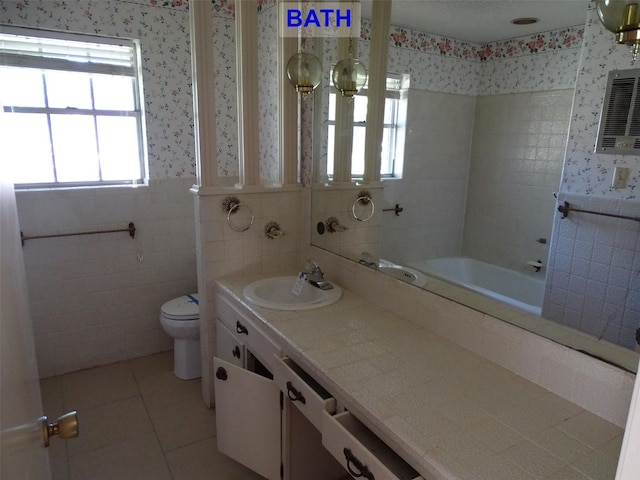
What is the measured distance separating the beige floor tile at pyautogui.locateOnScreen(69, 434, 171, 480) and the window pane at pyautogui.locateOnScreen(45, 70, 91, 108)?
6.56ft

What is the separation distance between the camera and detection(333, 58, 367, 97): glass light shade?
1971mm

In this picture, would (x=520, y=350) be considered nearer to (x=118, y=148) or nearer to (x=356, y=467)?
(x=356, y=467)

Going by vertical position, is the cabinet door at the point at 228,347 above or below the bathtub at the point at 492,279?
below

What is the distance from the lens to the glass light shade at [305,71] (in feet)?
6.46

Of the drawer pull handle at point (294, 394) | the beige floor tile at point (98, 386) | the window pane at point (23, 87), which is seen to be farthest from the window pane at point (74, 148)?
the drawer pull handle at point (294, 394)

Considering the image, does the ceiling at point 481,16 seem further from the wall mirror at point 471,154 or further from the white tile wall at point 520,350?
the white tile wall at point 520,350

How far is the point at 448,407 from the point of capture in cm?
109

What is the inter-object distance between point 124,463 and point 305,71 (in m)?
2.06

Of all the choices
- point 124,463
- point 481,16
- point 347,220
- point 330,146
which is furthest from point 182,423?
point 481,16

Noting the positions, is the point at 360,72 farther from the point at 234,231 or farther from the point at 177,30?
the point at 177,30

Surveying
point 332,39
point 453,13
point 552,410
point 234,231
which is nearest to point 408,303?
point 552,410

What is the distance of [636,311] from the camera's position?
1103 mm

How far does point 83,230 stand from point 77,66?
3.27 ft

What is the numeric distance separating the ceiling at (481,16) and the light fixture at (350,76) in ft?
0.68
